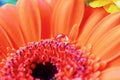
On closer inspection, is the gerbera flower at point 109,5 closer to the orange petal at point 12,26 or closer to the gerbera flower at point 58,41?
the gerbera flower at point 58,41

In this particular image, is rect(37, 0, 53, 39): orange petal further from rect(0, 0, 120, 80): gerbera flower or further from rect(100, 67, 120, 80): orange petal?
rect(100, 67, 120, 80): orange petal

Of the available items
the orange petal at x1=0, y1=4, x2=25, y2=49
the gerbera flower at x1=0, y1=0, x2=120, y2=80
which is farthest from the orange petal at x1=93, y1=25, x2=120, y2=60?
the orange petal at x1=0, y1=4, x2=25, y2=49

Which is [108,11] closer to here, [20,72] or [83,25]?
[83,25]

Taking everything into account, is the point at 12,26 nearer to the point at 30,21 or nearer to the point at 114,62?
the point at 30,21

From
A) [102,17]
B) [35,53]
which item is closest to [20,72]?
[35,53]

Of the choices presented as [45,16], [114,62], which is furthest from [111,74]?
[45,16]

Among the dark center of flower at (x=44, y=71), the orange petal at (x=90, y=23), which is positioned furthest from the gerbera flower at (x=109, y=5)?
the dark center of flower at (x=44, y=71)
